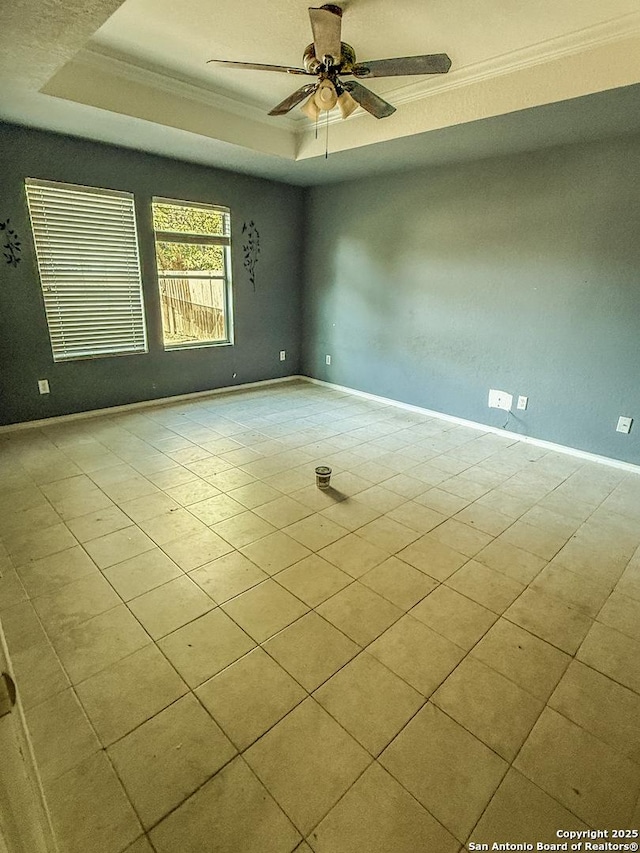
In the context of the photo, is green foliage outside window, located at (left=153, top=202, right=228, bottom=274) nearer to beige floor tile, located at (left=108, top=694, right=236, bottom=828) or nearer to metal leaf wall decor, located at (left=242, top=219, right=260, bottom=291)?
metal leaf wall decor, located at (left=242, top=219, right=260, bottom=291)

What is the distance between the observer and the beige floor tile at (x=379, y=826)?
1.07m

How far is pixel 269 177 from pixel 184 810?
5.33 meters

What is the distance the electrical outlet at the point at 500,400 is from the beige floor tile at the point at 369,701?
2997 mm

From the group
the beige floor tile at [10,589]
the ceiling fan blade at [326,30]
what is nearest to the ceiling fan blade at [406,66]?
the ceiling fan blade at [326,30]

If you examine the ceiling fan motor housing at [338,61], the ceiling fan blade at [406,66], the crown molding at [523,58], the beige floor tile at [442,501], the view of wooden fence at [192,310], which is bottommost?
the beige floor tile at [442,501]

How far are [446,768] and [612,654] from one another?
89cm

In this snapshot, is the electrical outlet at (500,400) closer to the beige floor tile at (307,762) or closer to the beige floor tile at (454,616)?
the beige floor tile at (454,616)

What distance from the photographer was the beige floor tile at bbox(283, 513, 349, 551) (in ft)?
7.63

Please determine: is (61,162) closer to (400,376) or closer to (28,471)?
(28,471)

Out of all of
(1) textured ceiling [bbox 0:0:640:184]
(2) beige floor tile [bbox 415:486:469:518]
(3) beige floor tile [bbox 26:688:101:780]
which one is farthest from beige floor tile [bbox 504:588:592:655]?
(1) textured ceiling [bbox 0:0:640:184]

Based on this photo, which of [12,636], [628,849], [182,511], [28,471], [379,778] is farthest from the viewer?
[28,471]

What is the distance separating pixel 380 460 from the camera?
340 cm

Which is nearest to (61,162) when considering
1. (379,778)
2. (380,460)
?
(380,460)

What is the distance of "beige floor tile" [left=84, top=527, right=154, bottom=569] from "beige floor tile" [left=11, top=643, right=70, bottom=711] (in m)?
0.51
